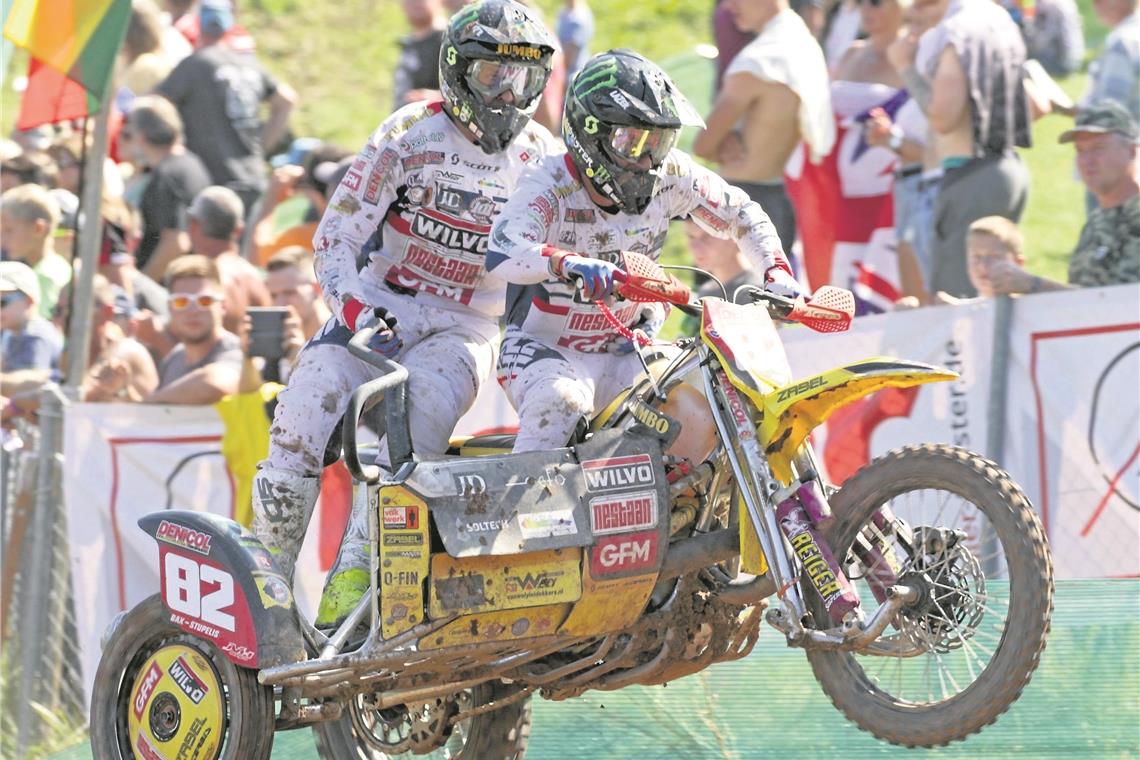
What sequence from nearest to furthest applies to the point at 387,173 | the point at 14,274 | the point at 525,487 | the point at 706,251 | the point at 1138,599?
1. the point at 525,487
2. the point at 387,173
3. the point at 1138,599
4. the point at 706,251
5. the point at 14,274

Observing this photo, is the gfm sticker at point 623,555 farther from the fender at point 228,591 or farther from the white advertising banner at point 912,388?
the white advertising banner at point 912,388

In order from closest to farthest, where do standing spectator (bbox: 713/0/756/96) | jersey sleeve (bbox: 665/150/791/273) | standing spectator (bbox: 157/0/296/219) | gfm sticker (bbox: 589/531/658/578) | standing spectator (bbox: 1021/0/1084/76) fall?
gfm sticker (bbox: 589/531/658/578) < jersey sleeve (bbox: 665/150/791/273) < standing spectator (bbox: 713/0/756/96) < standing spectator (bbox: 157/0/296/219) < standing spectator (bbox: 1021/0/1084/76)

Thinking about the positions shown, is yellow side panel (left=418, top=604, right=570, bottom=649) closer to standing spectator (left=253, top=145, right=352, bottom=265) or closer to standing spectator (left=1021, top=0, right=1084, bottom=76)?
standing spectator (left=253, top=145, right=352, bottom=265)

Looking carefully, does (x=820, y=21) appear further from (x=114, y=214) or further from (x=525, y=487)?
(x=525, y=487)

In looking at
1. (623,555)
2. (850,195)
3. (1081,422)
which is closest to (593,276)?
(623,555)

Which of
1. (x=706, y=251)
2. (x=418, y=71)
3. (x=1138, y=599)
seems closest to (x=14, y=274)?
(x=418, y=71)

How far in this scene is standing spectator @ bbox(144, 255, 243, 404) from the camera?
9508 millimetres

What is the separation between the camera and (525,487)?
5.89m

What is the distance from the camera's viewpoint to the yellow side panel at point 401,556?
589 centimetres

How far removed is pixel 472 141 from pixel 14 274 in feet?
14.3

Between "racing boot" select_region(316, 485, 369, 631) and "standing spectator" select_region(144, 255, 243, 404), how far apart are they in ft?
10.3

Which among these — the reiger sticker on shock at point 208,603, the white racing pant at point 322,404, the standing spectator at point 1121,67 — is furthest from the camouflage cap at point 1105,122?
the reiger sticker on shock at point 208,603

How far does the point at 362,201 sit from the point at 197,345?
330 cm

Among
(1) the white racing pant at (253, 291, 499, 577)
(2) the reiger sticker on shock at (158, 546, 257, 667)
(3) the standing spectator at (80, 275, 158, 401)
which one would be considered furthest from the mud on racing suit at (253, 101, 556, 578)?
(3) the standing spectator at (80, 275, 158, 401)
